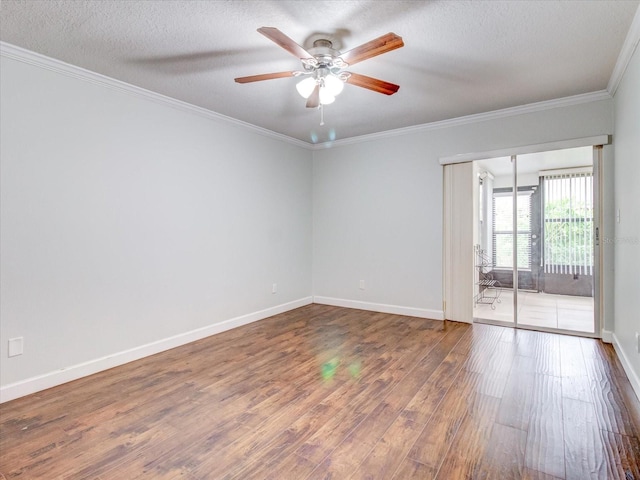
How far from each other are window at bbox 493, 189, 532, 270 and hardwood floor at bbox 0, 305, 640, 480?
1.04m

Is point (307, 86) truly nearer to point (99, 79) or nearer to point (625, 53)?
point (99, 79)

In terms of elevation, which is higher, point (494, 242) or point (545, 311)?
point (494, 242)

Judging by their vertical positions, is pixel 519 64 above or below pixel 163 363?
above

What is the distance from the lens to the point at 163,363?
310 centimetres

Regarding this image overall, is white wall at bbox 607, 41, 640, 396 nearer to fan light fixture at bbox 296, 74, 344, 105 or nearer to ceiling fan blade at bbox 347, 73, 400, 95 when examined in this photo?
ceiling fan blade at bbox 347, 73, 400, 95

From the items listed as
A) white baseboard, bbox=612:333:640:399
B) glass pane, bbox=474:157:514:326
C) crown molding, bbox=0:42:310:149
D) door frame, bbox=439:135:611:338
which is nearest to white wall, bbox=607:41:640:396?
white baseboard, bbox=612:333:640:399

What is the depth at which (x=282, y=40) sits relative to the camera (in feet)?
6.55

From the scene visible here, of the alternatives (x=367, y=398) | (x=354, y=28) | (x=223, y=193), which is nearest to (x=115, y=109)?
(x=223, y=193)

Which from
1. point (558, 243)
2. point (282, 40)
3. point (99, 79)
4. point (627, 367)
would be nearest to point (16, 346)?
point (99, 79)

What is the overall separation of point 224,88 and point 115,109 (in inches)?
38.4

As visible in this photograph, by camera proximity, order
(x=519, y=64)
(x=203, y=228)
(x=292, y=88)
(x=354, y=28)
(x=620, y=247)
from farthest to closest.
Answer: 1. (x=203, y=228)
2. (x=292, y=88)
3. (x=620, y=247)
4. (x=519, y=64)
5. (x=354, y=28)

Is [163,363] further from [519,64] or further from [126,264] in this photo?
[519,64]

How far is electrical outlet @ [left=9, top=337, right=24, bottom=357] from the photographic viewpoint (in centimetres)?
247

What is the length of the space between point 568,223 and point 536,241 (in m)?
0.36
